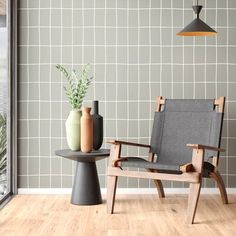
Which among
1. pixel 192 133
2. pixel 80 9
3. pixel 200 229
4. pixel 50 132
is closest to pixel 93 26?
pixel 80 9

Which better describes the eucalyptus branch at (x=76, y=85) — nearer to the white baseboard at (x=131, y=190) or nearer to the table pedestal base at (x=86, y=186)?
the table pedestal base at (x=86, y=186)

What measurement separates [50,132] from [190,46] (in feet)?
4.94

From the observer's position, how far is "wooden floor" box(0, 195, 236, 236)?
324 cm

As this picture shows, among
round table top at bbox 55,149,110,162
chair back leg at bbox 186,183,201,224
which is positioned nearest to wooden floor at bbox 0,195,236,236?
chair back leg at bbox 186,183,201,224

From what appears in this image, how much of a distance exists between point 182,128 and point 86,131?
812 mm

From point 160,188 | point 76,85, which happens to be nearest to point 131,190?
point 160,188

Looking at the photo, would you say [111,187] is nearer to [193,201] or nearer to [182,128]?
[193,201]

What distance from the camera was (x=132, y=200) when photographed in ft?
14.2

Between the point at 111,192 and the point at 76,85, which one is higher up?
the point at 76,85

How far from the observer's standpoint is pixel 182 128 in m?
4.24

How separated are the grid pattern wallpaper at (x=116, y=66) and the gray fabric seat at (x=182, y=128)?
1.12ft

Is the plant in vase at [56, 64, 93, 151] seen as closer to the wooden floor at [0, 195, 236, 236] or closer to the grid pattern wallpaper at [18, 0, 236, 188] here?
the grid pattern wallpaper at [18, 0, 236, 188]

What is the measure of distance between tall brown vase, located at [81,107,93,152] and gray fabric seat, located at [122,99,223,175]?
391 mm

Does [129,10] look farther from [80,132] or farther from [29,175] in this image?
[29,175]
